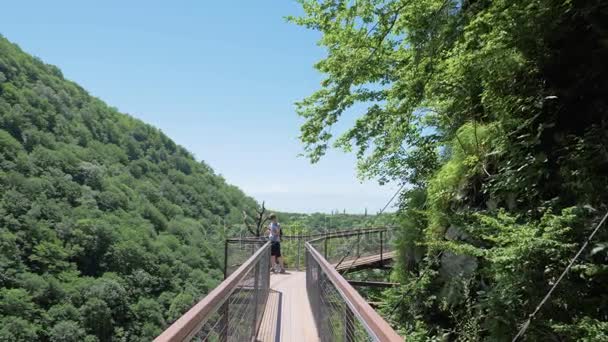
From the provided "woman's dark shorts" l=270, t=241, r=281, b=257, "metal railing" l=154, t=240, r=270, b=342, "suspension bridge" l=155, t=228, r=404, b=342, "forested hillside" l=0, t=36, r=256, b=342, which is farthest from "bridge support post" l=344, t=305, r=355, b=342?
"forested hillside" l=0, t=36, r=256, b=342

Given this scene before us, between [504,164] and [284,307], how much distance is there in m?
5.41

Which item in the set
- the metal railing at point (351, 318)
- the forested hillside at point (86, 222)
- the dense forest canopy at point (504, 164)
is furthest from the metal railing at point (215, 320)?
the forested hillside at point (86, 222)

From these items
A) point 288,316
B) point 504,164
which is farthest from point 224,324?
point 288,316

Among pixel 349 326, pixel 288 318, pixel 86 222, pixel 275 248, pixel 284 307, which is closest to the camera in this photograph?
pixel 349 326

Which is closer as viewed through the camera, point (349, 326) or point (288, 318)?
point (349, 326)

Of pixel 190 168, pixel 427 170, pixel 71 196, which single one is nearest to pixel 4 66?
pixel 71 196

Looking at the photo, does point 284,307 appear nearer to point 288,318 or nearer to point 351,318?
point 288,318

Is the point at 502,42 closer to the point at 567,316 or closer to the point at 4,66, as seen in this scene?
the point at 567,316

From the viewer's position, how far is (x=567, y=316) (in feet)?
9.89

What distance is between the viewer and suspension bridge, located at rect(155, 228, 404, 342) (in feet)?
6.68

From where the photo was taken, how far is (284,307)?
8391 millimetres

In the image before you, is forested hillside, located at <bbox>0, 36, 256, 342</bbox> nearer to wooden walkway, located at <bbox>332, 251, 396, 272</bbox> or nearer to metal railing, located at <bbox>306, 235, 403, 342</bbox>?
wooden walkway, located at <bbox>332, 251, 396, 272</bbox>

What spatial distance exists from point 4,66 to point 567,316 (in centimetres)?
11304

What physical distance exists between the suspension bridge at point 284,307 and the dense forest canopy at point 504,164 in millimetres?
1110
